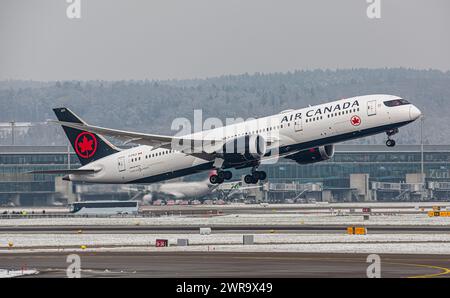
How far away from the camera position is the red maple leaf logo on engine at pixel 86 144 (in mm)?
108375

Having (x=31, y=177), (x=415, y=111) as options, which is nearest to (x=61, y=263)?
(x=415, y=111)

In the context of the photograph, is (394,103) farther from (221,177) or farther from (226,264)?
(226,264)

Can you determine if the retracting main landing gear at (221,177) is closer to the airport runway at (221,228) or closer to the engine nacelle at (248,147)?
the airport runway at (221,228)

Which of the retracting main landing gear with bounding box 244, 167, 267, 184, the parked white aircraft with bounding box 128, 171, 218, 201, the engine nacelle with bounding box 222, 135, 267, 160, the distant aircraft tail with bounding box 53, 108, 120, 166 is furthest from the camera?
the parked white aircraft with bounding box 128, 171, 218, 201

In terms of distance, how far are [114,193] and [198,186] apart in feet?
43.0

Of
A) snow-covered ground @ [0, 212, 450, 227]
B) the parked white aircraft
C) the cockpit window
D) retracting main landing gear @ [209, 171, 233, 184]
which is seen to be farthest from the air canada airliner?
the parked white aircraft

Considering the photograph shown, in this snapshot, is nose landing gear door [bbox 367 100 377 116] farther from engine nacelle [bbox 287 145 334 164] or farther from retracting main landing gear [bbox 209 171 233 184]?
retracting main landing gear [bbox 209 171 233 184]

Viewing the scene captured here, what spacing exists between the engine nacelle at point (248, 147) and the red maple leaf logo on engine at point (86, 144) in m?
23.9

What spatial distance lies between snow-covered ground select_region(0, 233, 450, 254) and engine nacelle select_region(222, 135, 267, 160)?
742cm

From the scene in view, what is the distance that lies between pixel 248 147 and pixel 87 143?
88.8 ft

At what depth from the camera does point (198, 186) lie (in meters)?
148

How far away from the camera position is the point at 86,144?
108750mm

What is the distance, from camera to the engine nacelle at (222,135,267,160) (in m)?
87.9
